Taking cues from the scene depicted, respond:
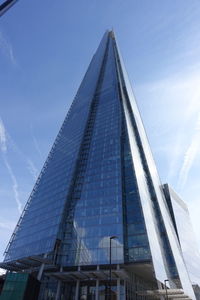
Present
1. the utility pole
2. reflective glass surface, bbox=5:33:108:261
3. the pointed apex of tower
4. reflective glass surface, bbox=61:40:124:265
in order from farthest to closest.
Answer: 1. the pointed apex of tower
2. reflective glass surface, bbox=5:33:108:261
3. reflective glass surface, bbox=61:40:124:265
4. the utility pole

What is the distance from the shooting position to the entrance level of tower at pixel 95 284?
4044 centimetres

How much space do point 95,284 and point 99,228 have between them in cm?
1022

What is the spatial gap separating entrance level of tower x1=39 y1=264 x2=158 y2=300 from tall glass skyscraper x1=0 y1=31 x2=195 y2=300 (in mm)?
152

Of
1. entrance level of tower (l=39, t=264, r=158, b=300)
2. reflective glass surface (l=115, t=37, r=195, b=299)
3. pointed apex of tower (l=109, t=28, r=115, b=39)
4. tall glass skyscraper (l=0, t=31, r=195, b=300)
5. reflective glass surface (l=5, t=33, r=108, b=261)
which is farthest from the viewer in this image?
pointed apex of tower (l=109, t=28, r=115, b=39)

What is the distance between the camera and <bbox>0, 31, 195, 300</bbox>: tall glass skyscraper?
42.4m

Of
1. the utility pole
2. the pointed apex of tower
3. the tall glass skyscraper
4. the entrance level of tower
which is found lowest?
the utility pole

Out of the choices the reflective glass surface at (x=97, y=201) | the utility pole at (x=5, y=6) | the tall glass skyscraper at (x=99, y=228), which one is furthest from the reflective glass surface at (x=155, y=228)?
the utility pole at (x=5, y=6)

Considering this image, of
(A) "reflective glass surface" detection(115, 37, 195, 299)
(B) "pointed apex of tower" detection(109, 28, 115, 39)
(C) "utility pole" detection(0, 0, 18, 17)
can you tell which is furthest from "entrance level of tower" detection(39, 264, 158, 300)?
(B) "pointed apex of tower" detection(109, 28, 115, 39)

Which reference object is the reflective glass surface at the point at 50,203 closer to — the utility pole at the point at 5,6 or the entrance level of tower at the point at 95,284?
the entrance level of tower at the point at 95,284

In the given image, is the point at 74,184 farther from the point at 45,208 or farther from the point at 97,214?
the point at 97,214

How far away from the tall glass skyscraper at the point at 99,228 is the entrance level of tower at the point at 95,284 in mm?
152

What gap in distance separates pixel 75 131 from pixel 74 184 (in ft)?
91.0

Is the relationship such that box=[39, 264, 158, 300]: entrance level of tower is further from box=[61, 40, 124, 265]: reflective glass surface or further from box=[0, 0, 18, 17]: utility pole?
box=[0, 0, 18, 17]: utility pole

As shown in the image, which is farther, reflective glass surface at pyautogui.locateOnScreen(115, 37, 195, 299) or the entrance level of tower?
reflective glass surface at pyautogui.locateOnScreen(115, 37, 195, 299)
